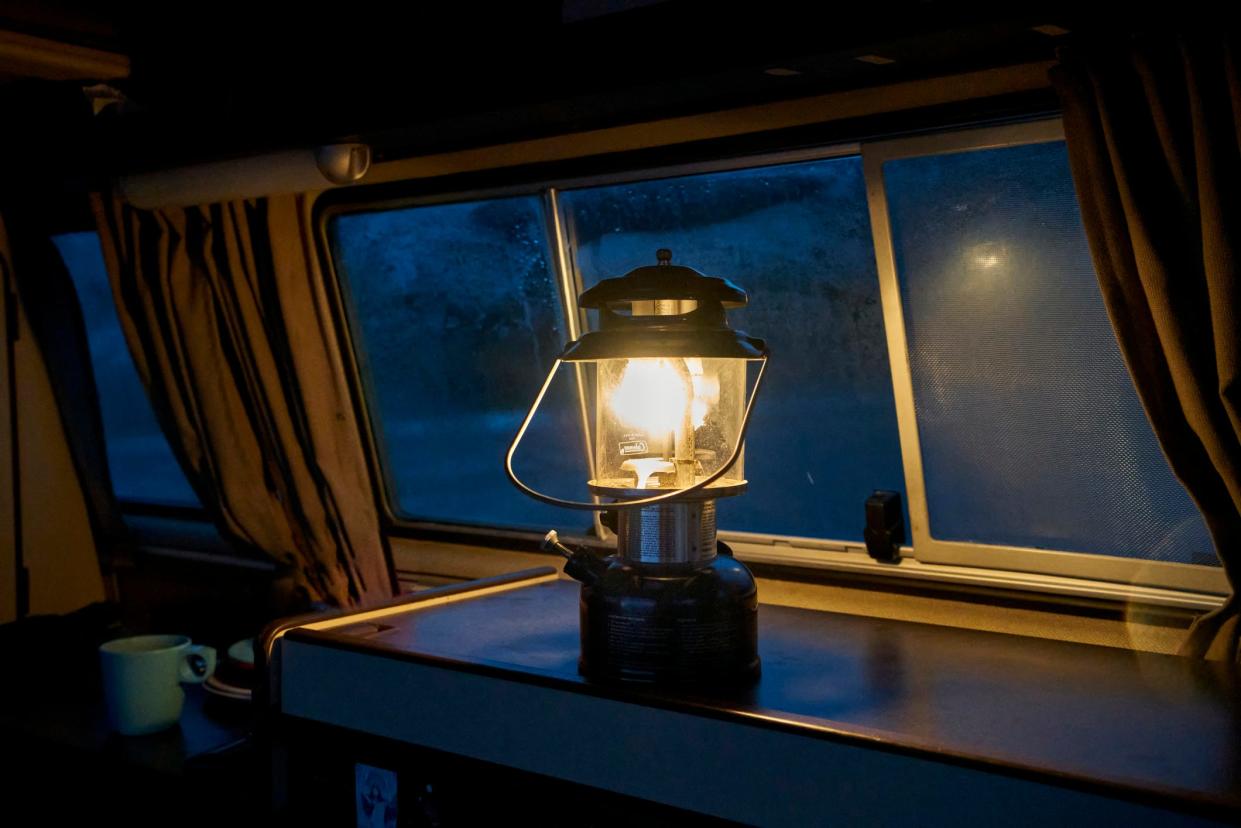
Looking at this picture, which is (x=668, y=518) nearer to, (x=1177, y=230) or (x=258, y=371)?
(x=1177, y=230)

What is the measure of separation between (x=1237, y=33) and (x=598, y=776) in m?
1.22

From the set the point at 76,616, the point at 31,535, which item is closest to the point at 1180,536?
the point at 76,616

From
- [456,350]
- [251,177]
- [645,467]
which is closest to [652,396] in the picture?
[645,467]

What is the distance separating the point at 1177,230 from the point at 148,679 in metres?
1.93

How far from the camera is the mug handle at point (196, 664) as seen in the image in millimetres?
2176

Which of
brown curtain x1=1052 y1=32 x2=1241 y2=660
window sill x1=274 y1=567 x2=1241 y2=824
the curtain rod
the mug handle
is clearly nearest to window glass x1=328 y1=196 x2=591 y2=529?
the curtain rod

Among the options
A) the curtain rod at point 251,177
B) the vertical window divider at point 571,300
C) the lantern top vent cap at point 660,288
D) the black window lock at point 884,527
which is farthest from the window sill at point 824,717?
the curtain rod at point 251,177

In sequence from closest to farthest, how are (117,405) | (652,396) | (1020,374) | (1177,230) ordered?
(1177,230), (652,396), (1020,374), (117,405)

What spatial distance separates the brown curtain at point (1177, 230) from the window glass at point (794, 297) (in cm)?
61

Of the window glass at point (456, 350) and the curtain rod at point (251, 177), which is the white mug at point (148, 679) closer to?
the window glass at point (456, 350)

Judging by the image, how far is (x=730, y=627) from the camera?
1487 millimetres

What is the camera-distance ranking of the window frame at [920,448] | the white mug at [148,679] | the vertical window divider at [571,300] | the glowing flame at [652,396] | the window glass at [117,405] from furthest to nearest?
the window glass at [117,405], the vertical window divider at [571,300], the white mug at [148,679], the window frame at [920,448], the glowing flame at [652,396]

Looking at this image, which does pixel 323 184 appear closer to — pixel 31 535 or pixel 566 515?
pixel 566 515

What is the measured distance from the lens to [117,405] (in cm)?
367
